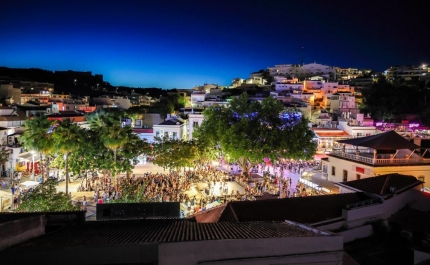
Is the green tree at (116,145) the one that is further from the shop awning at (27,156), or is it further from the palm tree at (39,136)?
the shop awning at (27,156)

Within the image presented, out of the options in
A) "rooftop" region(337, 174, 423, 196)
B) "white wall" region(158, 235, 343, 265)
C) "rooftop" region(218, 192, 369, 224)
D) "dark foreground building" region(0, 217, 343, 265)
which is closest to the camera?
"dark foreground building" region(0, 217, 343, 265)

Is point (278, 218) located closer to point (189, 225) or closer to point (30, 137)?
point (189, 225)

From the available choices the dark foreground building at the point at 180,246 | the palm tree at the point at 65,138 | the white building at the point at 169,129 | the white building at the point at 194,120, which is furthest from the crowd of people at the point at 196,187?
the white building at the point at 194,120

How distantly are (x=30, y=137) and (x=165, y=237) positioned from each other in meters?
21.8

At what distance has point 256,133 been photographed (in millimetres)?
34062

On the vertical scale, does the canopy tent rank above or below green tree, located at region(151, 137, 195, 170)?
above

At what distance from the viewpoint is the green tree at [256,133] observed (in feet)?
107

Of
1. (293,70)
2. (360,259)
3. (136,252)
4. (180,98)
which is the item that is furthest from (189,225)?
(293,70)

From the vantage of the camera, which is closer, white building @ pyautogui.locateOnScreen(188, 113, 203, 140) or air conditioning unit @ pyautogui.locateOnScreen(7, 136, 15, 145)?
air conditioning unit @ pyautogui.locateOnScreen(7, 136, 15, 145)

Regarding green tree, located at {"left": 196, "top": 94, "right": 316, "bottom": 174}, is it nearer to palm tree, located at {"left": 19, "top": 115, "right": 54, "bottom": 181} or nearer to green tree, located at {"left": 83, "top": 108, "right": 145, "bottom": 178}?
green tree, located at {"left": 83, "top": 108, "right": 145, "bottom": 178}

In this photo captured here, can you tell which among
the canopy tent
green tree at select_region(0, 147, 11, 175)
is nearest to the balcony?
the canopy tent

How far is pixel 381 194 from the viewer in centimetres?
1767

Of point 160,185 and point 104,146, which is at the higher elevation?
point 104,146

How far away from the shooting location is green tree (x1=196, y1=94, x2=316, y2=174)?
107 feet
